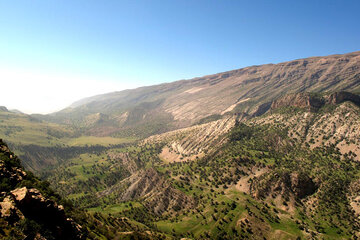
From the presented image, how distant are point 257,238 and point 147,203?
242 ft

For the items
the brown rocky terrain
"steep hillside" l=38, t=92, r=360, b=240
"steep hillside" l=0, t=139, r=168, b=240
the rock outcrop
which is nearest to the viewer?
"steep hillside" l=0, t=139, r=168, b=240

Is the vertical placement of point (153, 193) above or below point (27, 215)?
below

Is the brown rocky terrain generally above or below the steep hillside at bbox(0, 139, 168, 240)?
below

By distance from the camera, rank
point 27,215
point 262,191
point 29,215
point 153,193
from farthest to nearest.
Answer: point 153,193
point 262,191
point 29,215
point 27,215

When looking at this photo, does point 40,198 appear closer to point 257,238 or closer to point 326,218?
point 257,238

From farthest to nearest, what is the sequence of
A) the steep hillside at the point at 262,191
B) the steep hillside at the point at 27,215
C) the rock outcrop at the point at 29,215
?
1. the steep hillside at the point at 262,191
2. the rock outcrop at the point at 29,215
3. the steep hillside at the point at 27,215

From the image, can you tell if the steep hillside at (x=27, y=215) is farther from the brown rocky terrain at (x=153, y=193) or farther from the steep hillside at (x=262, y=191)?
the brown rocky terrain at (x=153, y=193)

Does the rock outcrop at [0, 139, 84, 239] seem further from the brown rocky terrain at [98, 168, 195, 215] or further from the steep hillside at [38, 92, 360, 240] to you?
the brown rocky terrain at [98, 168, 195, 215]

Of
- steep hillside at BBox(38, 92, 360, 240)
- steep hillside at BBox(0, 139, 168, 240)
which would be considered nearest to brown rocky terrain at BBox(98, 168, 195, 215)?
steep hillside at BBox(38, 92, 360, 240)

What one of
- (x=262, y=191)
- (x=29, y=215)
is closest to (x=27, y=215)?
(x=29, y=215)

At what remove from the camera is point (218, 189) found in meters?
144

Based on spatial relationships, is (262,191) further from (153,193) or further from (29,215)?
(29,215)

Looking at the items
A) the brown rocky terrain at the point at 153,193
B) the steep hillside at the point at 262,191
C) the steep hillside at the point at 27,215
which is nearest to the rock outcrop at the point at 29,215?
the steep hillside at the point at 27,215

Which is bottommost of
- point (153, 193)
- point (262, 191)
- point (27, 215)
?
point (153, 193)
